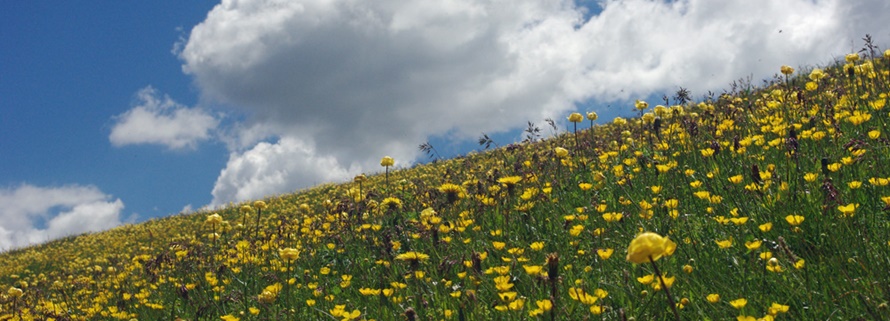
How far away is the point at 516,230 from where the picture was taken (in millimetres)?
5332

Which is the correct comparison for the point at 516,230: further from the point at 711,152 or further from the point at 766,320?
the point at 766,320

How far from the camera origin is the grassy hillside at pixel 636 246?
9.29 feet

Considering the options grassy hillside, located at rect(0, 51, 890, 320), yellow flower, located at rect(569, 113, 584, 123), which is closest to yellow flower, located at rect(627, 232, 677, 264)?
grassy hillside, located at rect(0, 51, 890, 320)

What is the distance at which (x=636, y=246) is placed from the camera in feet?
5.19

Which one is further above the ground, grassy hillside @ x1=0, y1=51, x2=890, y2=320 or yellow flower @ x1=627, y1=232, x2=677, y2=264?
grassy hillside @ x1=0, y1=51, x2=890, y2=320

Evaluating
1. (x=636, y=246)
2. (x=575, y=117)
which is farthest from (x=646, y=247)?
(x=575, y=117)

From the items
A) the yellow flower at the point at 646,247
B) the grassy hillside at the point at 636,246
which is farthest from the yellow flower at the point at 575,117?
the yellow flower at the point at 646,247

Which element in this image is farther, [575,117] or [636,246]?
[575,117]

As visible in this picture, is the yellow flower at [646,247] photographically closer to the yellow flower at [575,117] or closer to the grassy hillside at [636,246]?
the grassy hillside at [636,246]

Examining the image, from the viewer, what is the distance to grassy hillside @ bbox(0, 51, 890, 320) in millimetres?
2832

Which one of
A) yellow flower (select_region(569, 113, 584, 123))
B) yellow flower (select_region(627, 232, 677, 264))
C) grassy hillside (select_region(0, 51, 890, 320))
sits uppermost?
yellow flower (select_region(569, 113, 584, 123))

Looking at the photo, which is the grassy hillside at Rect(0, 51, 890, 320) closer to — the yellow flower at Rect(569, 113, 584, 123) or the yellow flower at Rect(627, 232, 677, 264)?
the yellow flower at Rect(627, 232, 677, 264)

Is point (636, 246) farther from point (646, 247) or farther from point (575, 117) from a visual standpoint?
point (575, 117)

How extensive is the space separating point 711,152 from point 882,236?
1722 mm
